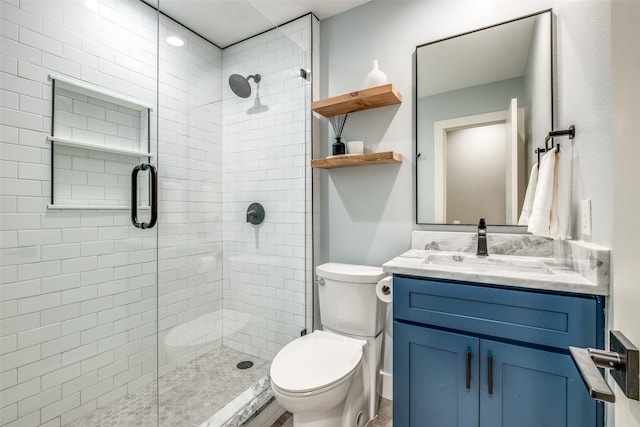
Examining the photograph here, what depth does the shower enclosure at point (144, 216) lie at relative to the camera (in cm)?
140

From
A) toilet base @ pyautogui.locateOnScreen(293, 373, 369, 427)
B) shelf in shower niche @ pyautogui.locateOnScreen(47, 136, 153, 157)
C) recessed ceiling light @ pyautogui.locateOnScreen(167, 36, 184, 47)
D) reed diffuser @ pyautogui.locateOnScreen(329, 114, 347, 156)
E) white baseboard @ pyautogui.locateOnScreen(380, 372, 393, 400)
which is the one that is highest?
recessed ceiling light @ pyautogui.locateOnScreen(167, 36, 184, 47)

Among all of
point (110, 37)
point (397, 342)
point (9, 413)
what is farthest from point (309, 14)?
point (9, 413)

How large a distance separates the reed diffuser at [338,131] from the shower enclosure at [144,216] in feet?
0.62

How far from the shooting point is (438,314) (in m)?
1.25

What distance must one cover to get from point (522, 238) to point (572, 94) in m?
0.70

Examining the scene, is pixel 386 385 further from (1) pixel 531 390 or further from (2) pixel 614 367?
(2) pixel 614 367

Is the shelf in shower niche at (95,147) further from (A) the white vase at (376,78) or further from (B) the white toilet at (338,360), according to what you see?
(A) the white vase at (376,78)

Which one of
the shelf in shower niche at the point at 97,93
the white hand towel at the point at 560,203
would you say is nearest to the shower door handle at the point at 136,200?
the shelf in shower niche at the point at 97,93

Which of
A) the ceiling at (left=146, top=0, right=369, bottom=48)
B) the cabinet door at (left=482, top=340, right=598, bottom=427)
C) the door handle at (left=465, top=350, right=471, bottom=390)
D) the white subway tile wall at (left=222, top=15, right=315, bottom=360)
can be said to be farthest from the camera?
the white subway tile wall at (left=222, top=15, right=315, bottom=360)

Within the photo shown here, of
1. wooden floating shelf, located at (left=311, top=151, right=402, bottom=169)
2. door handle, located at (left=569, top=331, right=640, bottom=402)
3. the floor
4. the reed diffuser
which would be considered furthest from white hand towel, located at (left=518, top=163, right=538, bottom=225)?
the floor

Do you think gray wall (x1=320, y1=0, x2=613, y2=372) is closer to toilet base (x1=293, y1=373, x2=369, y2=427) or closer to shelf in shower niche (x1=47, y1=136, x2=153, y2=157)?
toilet base (x1=293, y1=373, x2=369, y2=427)

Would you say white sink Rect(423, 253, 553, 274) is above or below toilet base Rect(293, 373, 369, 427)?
above

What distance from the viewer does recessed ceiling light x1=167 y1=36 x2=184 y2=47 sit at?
1890mm

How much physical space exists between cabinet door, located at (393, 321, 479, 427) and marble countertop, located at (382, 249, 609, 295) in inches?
10.1
